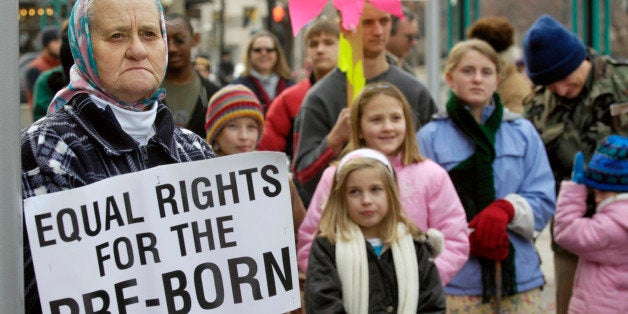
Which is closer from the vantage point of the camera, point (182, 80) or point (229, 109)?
point (229, 109)

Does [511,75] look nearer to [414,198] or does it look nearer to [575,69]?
[575,69]

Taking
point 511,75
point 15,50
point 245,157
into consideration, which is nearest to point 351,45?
point 511,75

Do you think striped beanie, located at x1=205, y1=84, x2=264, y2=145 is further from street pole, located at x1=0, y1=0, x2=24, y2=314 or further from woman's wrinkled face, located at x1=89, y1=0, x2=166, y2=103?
street pole, located at x1=0, y1=0, x2=24, y2=314

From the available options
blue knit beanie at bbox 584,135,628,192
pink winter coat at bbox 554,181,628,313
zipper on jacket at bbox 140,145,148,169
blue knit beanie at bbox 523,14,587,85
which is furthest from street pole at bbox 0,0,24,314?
blue knit beanie at bbox 523,14,587,85

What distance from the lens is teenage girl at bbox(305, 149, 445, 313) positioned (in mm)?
4820

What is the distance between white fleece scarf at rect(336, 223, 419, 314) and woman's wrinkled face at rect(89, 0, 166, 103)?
216 cm

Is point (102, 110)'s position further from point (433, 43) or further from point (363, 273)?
point (433, 43)

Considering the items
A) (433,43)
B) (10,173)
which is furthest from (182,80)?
(10,173)

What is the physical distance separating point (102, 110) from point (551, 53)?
13.7 feet

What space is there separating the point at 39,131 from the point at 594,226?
12.2ft

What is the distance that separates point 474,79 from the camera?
5941 mm

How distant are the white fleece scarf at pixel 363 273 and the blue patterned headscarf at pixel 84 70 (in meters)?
2.08

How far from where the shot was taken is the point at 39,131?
9.08ft

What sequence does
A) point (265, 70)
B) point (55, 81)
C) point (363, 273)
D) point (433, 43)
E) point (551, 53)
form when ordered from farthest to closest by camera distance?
point (265, 70), point (433, 43), point (55, 81), point (551, 53), point (363, 273)
